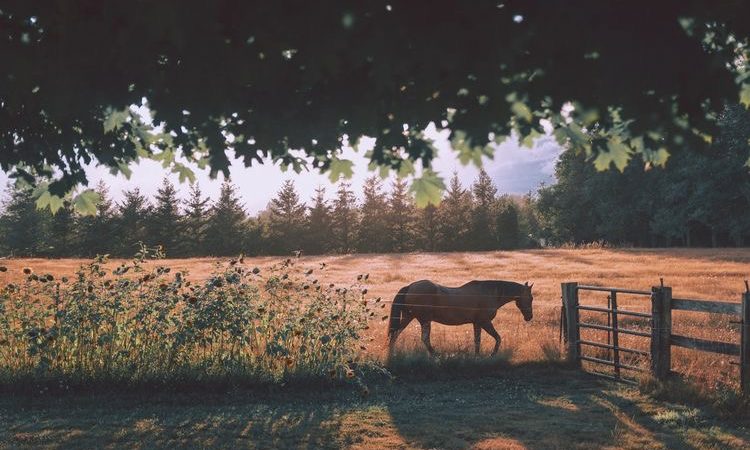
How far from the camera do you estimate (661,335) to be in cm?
946

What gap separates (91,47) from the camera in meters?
3.30

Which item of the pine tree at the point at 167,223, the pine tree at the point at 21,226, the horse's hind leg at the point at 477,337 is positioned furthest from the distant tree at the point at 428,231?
the horse's hind leg at the point at 477,337

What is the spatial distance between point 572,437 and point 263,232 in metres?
58.1

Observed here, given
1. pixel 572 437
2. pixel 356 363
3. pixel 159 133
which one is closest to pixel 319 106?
pixel 159 133

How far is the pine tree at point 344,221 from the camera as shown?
207 feet

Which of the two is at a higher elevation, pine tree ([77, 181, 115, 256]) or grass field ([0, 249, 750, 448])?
pine tree ([77, 181, 115, 256])

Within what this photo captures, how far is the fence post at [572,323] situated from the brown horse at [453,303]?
3.74ft

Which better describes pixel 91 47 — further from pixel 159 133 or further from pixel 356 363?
pixel 356 363

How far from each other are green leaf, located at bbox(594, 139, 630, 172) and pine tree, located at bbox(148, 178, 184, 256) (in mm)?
56988

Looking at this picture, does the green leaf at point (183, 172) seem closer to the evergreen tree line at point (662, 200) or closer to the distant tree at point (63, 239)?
the evergreen tree line at point (662, 200)

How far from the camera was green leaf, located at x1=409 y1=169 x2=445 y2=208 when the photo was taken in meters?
4.97

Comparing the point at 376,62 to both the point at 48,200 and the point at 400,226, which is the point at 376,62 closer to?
the point at 48,200

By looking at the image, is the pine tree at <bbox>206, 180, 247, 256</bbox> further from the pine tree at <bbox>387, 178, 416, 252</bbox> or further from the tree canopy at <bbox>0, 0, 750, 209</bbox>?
the tree canopy at <bbox>0, 0, 750, 209</bbox>

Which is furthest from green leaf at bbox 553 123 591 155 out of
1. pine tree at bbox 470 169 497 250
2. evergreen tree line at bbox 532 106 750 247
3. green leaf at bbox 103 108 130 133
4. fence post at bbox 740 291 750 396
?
pine tree at bbox 470 169 497 250
